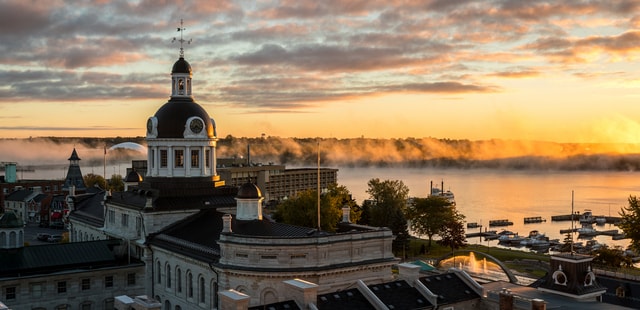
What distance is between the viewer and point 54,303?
174 ft

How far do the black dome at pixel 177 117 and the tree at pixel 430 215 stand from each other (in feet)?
150

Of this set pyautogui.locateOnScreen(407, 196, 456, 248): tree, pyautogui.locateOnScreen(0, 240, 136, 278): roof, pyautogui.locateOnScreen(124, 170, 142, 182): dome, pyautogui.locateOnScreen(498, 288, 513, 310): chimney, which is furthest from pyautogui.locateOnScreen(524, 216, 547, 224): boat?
pyautogui.locateOnScreen(498, 288, 513, 310): chimney

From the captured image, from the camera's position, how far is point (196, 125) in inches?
2477

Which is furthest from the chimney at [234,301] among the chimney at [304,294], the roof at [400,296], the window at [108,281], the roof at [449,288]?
the window at [108,281]

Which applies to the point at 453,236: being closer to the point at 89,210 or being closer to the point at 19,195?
the point at 89,210

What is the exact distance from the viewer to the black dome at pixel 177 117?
205 feet

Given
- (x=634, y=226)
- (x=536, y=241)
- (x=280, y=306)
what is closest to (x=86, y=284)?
(x=280, y=306)

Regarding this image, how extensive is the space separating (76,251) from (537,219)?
13735 centimetres

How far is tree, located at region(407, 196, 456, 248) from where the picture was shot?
99062 mm

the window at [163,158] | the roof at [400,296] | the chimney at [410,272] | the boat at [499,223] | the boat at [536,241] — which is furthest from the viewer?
the boat at [499,223]

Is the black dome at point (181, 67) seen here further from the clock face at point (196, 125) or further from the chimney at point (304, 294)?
the chimney at point (304, 294)

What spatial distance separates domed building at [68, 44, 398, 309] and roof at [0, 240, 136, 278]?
7.40 feet

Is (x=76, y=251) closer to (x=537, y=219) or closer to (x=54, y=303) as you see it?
(x=54, y=303)

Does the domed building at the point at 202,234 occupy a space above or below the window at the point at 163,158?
below
